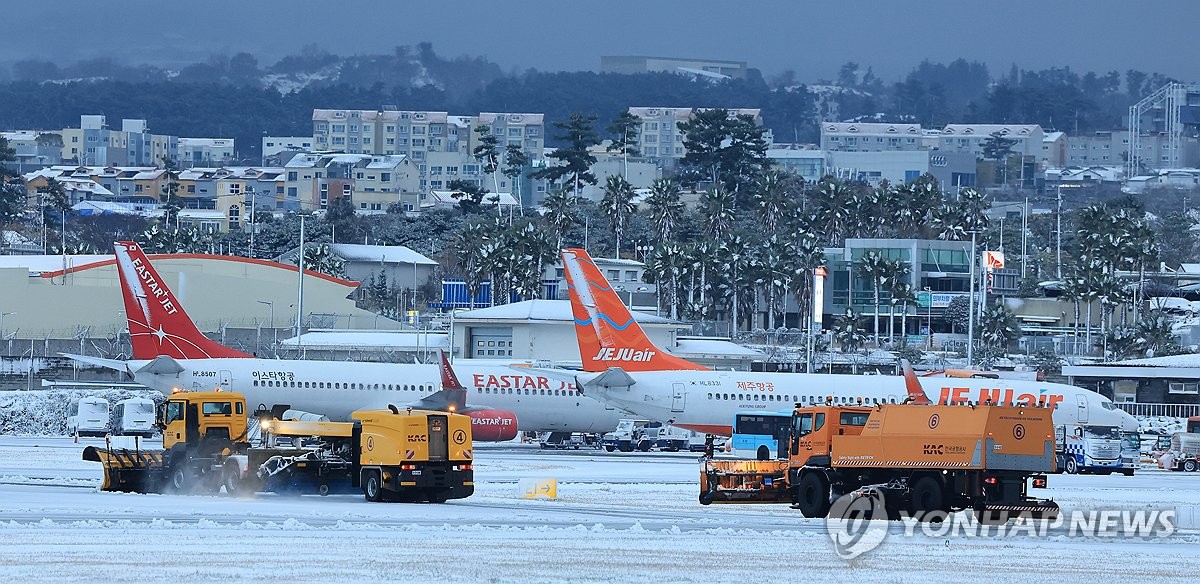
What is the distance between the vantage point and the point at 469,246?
147 metres

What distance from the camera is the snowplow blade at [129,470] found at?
135 feet

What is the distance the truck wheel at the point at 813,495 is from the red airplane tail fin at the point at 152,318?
119 ft

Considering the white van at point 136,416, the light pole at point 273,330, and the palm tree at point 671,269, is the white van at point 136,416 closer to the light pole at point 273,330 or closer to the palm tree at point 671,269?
the light pole at point 273,330

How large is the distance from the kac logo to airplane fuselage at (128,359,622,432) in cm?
3461

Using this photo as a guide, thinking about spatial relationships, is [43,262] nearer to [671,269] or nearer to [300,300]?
[300,300]

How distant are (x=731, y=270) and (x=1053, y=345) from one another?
25.6m

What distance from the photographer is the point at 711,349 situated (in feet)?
353

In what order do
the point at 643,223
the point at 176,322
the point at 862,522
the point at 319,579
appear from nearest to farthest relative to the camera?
the point at 319,579
the point at 862,522
the point at 176,322
the point at 643,223

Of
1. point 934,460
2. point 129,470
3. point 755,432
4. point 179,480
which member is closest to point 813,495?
point 934,460

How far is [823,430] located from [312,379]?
3454cm

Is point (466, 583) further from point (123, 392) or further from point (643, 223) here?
point (643, 223)

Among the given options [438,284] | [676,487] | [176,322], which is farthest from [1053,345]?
[676,487]

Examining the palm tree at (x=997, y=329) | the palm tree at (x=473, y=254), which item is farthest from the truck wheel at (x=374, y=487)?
Result: the palm tree at (x=473, y=254)

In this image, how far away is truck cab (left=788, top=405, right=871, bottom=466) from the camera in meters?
37.0
